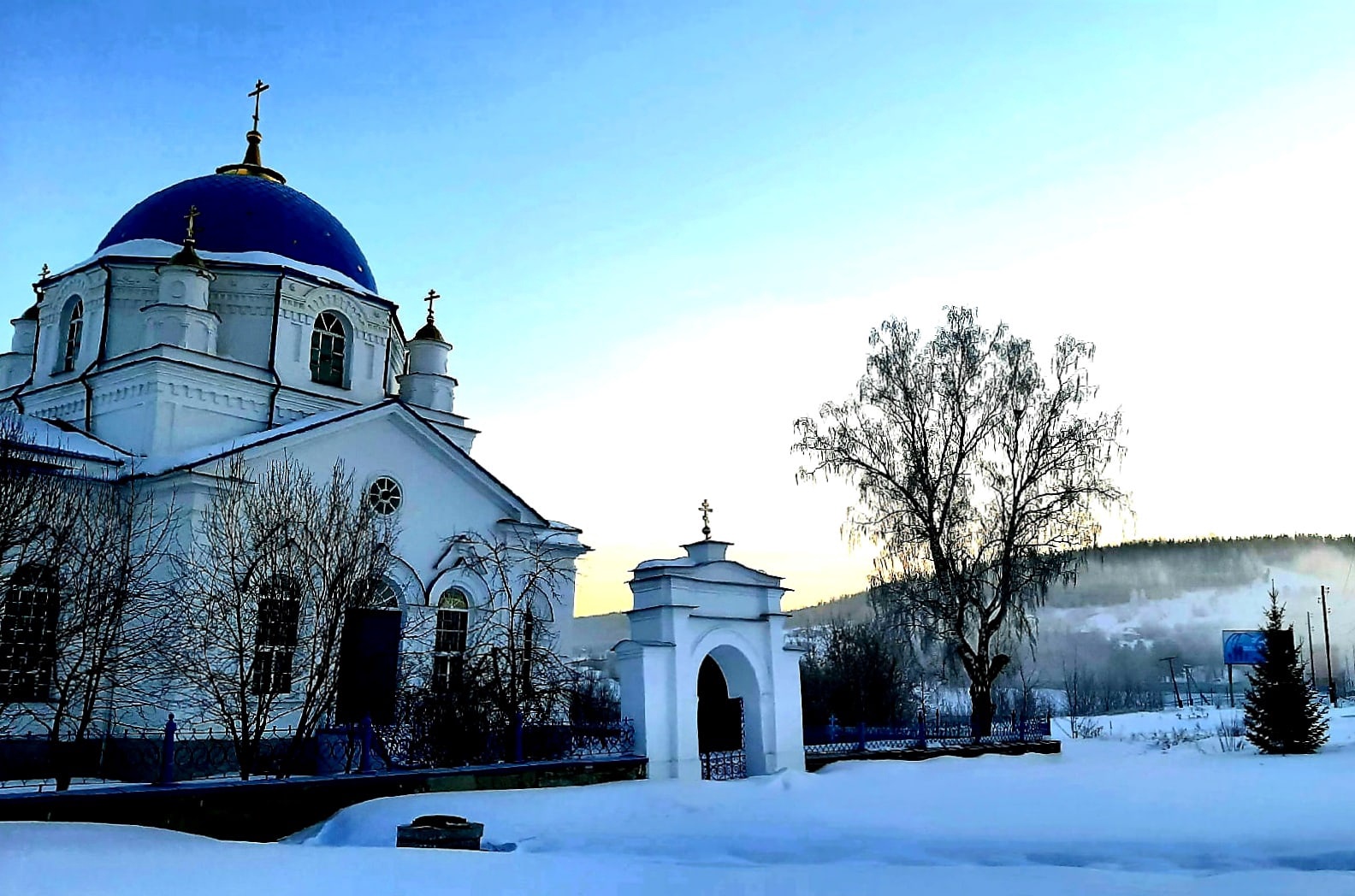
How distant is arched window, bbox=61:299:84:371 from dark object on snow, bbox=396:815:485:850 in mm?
13719

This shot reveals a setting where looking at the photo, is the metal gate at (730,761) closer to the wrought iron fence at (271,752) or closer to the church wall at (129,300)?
the wrought iron fence at (271,752)

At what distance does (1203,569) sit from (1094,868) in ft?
423

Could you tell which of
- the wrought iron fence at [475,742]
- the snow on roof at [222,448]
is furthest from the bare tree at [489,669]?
the snow on roof at [222,448]

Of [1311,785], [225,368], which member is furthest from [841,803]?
[225,368]

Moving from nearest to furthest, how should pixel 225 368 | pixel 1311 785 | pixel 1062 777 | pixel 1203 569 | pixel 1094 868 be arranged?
1. pixel 1094 868
2. pixel 1311 785
3. pixel 1062 777
4. pixel 225 368
5. pixel 1203 569

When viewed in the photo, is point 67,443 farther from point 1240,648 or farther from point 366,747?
point 1240,648

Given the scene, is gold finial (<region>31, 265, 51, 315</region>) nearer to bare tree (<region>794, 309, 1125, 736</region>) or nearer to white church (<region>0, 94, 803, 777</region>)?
white church (<region>0, 94, 803, 777</region>)

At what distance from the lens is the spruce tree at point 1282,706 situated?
66.6 feet

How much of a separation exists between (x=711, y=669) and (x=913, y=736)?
218 inches

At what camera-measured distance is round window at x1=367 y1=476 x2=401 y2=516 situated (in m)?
17.1

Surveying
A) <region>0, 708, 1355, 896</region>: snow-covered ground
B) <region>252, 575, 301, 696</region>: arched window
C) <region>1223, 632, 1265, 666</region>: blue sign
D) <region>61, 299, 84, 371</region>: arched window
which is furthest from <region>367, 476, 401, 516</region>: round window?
<region>1223, 632, 1265, 666</region>: blue sign

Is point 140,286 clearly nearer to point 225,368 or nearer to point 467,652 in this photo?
point 225,368

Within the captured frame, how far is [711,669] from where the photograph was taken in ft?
51.5

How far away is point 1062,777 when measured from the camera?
14805 mm
